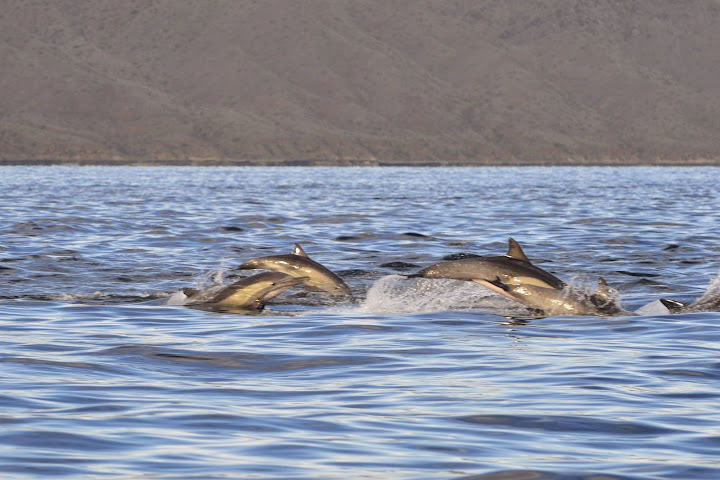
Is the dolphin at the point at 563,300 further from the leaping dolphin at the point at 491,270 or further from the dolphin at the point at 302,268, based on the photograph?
the dolphin at the point at 302,268

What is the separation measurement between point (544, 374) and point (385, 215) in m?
31.8

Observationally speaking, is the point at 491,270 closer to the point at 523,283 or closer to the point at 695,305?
the point at 523,283

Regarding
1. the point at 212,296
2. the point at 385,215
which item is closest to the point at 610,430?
the point at 212,296

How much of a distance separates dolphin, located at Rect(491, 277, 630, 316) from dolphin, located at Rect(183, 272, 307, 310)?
10.0 feet

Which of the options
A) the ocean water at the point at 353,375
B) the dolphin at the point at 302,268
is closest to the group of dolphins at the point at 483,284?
the dolphin at the point at 302,268

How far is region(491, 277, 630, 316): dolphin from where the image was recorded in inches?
646

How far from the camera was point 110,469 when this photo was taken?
26.8 ft

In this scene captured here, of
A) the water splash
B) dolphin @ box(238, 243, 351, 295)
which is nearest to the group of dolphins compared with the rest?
dolphin @ box(238, 243, 351, 295)

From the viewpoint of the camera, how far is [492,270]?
16062mm

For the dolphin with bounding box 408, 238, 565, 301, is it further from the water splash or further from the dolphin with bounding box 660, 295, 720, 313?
the dolphin with bounding box 660, 295, 720, 313

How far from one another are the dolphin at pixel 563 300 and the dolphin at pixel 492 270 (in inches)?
3.1

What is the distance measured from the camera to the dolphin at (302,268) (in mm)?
17984

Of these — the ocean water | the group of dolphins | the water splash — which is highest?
the group of dolphins

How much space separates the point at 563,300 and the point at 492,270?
52.8 inches
